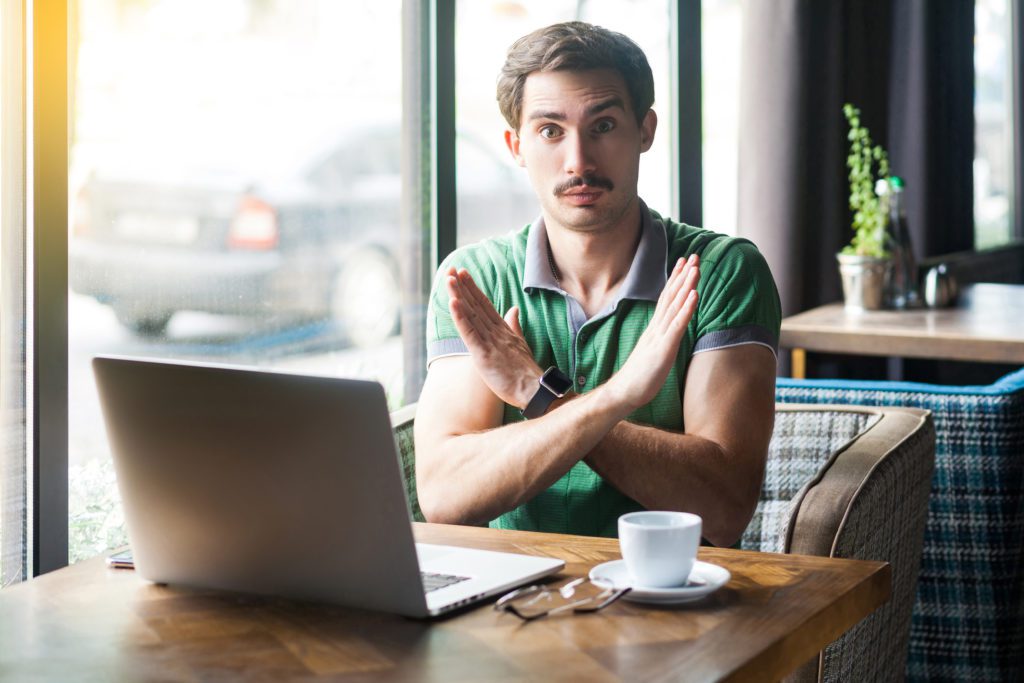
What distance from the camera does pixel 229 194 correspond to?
Answer: 223 cm

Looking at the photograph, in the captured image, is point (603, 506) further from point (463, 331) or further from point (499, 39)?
point (499, 39)

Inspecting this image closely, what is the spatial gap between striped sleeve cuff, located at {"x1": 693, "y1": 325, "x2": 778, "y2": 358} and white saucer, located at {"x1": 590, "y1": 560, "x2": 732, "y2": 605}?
2.22 ft

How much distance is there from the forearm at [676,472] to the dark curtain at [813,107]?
196cm

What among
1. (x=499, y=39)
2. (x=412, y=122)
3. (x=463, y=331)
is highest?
(x=499, y=39)

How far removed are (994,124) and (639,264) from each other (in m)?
5.93

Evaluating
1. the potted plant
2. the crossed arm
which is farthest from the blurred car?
the potted plant

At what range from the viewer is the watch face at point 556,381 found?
1.85m

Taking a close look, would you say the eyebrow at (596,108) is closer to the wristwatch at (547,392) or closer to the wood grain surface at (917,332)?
the wristwatch at (547,392)

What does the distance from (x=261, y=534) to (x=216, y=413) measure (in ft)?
0.43

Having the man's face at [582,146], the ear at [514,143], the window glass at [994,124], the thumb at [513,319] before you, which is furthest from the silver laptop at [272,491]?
the window glass at [994,124]

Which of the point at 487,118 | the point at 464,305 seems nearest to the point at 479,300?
the point at 464,305

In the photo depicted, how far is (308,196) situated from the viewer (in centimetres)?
243

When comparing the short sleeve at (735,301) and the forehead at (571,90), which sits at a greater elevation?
the forehead at (571,90)

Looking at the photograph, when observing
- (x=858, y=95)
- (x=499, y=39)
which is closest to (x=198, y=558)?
(x=499, y=39)
